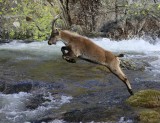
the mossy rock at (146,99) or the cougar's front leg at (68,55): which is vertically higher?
the cougar's front leg at (68,55)

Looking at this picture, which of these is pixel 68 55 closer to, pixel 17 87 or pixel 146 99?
pixel 146 99

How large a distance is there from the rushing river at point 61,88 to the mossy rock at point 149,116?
0.21 metres

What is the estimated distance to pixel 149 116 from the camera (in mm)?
8547

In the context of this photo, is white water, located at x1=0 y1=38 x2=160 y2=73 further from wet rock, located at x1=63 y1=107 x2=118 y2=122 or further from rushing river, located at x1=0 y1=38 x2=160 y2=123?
wet rock, located at x1=63 y1=107 x2=118 y2=122

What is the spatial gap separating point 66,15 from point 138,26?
4467 millimetres

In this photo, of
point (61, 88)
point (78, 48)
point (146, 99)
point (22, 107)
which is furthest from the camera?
point (61, 88)

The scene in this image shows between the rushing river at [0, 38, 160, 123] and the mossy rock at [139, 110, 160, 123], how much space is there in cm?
21

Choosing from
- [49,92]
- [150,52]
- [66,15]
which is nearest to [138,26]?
[150,52]

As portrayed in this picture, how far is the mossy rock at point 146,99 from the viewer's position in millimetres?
9297

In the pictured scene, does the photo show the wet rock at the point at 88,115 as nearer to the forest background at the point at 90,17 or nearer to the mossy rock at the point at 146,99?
the mossy rock at the point at 146,99

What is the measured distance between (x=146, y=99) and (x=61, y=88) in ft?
10.6

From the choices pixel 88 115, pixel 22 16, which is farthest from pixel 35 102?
pixel 22 16

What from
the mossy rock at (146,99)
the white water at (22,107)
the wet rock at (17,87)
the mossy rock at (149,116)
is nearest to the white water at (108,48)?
the wet rock at (17,87)

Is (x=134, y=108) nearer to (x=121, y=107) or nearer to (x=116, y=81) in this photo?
(x=121, y=107)
